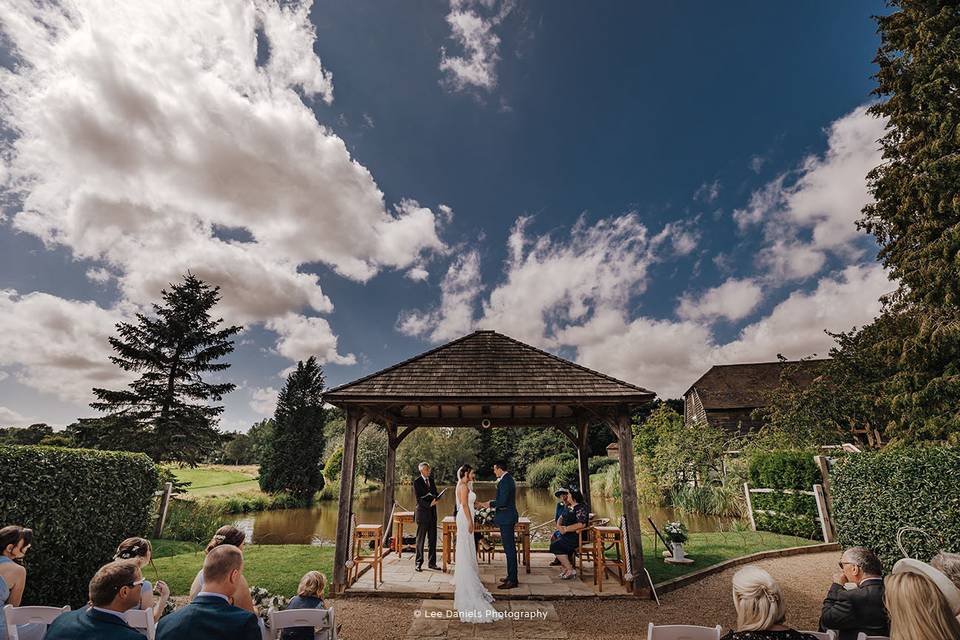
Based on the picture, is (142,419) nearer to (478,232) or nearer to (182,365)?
(182,365)

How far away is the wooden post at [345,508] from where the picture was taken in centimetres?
689

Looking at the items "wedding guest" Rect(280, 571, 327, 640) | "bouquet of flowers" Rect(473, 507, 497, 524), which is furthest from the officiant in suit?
"wedding guest" Rect(280, 571, 327, 640)

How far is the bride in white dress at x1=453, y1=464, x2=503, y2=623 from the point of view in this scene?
5.86 meters

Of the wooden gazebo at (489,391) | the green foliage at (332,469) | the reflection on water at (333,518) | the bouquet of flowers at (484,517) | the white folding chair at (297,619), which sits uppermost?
the wooden gazebo at (489,391)

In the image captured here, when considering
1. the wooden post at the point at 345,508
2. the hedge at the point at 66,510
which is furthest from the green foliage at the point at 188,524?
the wooden post at the point at 345,508

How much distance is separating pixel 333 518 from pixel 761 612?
1975 centimetres

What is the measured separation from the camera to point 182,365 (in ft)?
64.5

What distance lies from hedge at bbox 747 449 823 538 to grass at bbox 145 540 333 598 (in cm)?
1234

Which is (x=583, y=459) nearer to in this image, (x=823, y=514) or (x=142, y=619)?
(x=823, y=514)

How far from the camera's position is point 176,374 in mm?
19500

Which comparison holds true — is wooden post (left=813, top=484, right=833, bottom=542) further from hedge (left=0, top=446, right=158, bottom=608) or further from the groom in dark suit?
hedge (left=0, top=446, right=158, bottom=608)

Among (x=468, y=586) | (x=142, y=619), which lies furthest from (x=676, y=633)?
(x=468, y=586)

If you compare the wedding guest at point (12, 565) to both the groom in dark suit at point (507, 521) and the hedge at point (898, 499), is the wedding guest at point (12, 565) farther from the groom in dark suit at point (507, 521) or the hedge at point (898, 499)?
the hedge at point (898, 499)

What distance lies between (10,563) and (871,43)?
63.1 ft
